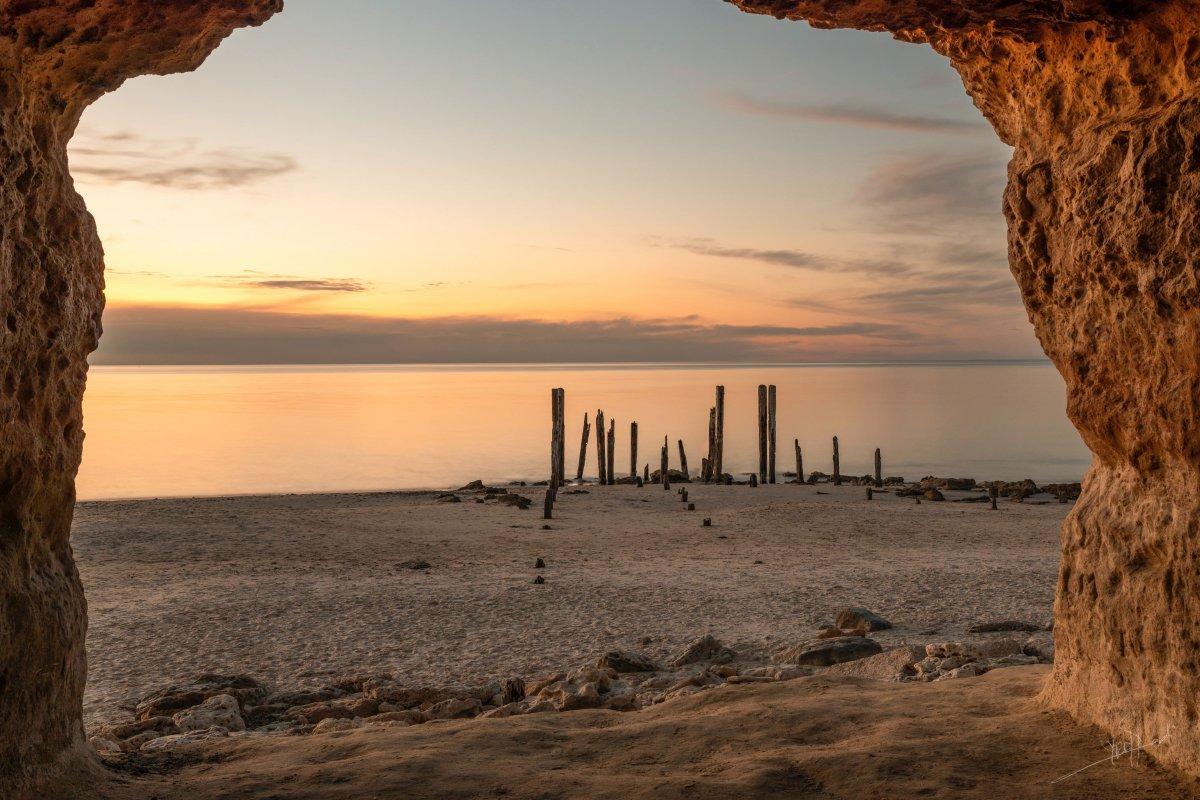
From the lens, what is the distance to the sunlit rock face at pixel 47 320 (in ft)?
15.3

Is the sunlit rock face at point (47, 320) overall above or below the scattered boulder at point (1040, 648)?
above

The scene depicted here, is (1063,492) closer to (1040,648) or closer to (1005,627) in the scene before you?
(1005,627)

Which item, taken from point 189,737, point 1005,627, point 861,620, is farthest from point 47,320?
point 1005,627

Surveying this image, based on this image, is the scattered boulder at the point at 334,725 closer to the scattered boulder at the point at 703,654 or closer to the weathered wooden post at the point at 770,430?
the scattered boulder at the point at 703,654

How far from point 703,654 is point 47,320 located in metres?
7.01

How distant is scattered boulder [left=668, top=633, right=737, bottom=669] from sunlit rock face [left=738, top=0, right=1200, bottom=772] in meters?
4.32

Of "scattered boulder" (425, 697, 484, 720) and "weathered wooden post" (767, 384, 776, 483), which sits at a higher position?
"weathered wooden post" (767, 384, 776, 483)

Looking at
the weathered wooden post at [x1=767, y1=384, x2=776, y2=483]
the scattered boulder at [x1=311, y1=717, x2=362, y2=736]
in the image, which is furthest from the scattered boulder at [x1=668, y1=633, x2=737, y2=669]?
the weathered wooden post at [x1=767, y1=384, x2=776, y2=483]

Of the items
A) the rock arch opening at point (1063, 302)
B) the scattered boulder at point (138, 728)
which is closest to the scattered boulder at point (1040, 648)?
the rock arch opening at point (1063, 302)

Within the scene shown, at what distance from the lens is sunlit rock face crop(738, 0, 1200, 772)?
4562 mm

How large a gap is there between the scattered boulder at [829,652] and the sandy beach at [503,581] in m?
0.44

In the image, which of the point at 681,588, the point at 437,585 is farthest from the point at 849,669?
the point at 437,585

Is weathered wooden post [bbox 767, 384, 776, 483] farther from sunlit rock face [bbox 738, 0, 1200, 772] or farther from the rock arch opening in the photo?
the rock arch opening

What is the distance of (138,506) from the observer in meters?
24.4
